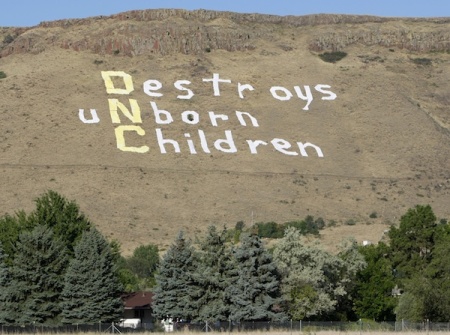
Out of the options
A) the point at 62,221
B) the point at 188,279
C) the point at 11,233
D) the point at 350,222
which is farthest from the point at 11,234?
the point at 350,222

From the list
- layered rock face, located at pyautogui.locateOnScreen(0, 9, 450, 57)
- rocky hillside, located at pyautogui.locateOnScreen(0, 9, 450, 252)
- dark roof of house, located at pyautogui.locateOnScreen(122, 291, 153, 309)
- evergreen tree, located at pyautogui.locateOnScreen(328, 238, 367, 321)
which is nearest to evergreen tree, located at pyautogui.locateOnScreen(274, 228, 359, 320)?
evergreen tree, located at pyautogui.locateOnScreen(328, 238, 367, 321)

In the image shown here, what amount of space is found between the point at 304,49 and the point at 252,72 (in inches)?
466

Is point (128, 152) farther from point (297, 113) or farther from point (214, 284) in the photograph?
point (214, 284)

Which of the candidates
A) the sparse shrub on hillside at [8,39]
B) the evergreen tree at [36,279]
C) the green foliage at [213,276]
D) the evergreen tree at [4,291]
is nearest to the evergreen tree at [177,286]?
the green foliage at [213,276]

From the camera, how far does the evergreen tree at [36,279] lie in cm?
6581

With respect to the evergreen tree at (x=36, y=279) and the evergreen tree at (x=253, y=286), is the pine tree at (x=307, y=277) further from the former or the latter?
the evergreen tree at (x=36, y=279)

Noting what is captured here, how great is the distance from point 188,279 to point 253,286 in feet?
11.2

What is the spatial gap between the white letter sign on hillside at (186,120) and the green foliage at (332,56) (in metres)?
10.4

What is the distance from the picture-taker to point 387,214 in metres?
128

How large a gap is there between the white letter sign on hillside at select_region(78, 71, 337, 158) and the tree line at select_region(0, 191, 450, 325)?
61171 millimetres

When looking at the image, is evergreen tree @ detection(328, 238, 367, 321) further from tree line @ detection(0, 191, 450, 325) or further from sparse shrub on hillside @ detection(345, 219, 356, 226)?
sparse shrub on hillside @ detection(345, 219, 356, 226)

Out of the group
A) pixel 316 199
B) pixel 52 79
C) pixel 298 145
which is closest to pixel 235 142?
pixel 298 145

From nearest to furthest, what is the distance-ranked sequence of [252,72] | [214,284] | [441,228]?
[214,284] < [441,228] < [252,72]

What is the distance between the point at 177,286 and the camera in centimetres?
6912
